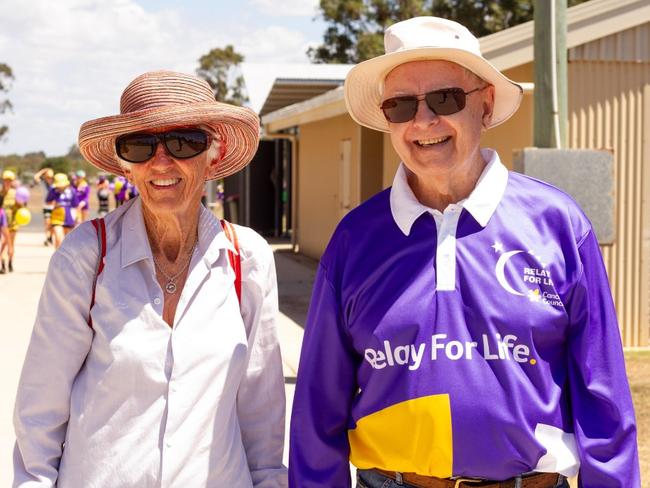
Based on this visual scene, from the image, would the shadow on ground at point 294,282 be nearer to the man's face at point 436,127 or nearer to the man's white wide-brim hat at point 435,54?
the man's white wide-brim hat at point 435,54

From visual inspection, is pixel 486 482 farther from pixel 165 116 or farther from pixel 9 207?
pixel 9 207

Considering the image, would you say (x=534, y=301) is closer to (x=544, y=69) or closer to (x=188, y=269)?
(x=188, y=269)

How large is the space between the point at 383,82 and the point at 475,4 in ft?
110

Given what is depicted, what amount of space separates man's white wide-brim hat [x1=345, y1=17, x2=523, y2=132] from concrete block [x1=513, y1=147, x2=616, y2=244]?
3109 millimetres

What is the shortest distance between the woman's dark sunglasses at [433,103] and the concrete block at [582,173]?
335 centimetres

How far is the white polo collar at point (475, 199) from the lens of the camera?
7.94 feet

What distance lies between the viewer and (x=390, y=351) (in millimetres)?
2352

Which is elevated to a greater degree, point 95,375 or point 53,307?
point 53,307

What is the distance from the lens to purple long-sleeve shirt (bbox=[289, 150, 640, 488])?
228cm

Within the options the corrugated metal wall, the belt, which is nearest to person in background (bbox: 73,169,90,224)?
the corrugated metal wall

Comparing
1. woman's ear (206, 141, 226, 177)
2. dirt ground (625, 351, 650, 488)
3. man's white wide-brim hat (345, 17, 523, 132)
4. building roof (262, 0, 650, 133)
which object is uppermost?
building roof (262, 0, 650, 133)

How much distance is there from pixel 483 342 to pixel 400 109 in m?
0.66

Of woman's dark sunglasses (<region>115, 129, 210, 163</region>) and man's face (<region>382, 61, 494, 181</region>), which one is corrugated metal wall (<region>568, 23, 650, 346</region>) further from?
woman's dark sunglasses (<region>115, 129, 210, 163</region>)

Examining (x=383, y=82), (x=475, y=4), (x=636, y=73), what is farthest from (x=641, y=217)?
(x=475, y=4)
